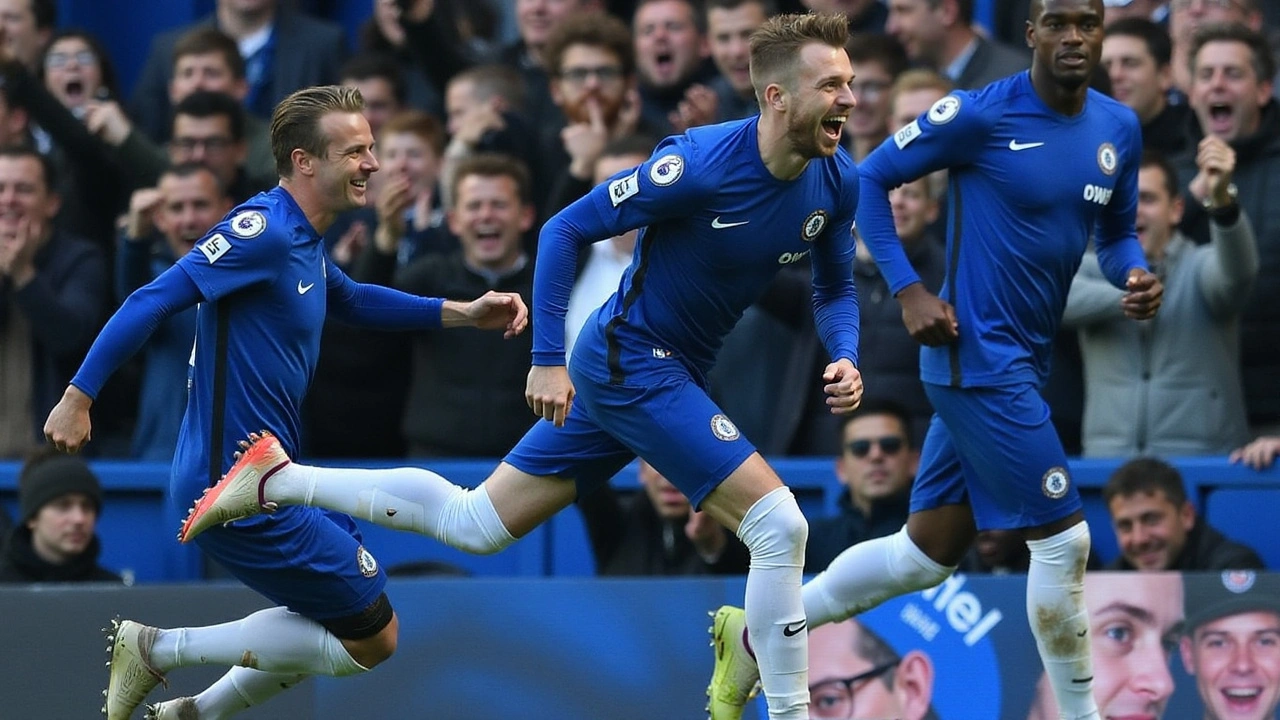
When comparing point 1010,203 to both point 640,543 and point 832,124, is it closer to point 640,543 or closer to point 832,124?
point 832,124

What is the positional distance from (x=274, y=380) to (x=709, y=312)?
1.35m

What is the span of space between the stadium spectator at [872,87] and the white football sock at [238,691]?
13.0 ft

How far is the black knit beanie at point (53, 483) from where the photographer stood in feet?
29.8

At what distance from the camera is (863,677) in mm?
8117

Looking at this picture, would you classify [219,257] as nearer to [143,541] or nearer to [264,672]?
[264,672]

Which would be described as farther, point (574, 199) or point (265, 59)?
point (265, 59)

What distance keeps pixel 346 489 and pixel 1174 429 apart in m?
3.69

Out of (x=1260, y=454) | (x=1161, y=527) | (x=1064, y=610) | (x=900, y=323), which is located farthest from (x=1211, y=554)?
(x=1064, y=610)

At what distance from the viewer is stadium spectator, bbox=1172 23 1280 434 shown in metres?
9.09

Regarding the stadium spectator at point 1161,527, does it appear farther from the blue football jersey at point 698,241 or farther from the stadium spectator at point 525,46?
the stadium spectator at point 525,46

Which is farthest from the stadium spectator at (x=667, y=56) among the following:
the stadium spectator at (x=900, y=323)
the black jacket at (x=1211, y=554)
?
the black jacket at (x=1211, y=554)

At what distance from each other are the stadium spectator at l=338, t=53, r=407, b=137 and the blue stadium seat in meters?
4.70

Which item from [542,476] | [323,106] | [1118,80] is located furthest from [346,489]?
[1118,80]

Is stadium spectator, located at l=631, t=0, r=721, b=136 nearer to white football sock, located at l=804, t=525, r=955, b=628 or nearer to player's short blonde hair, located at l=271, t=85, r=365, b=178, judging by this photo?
white football sock, located at l=804, t=525, r=955, b=628
